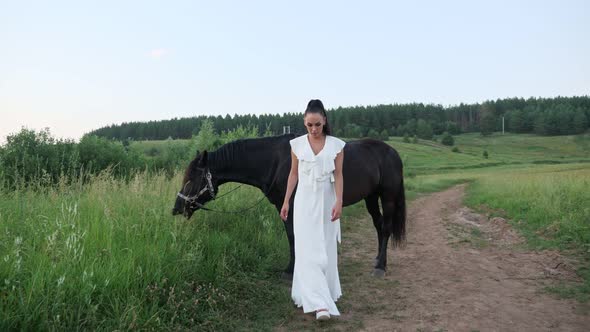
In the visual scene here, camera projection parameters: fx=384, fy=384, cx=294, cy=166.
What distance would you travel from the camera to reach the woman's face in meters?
4.17

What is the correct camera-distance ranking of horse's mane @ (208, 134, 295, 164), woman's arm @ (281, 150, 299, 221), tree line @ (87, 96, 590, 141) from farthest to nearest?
tree line @ (87, 96, 590, 141)
horse's mane @ (208, 134, 295, 164)
woman's arm @ (281, 150, 299, 221)

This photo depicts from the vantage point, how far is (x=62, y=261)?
10.9 ft

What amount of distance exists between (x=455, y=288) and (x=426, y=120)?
112615 mm

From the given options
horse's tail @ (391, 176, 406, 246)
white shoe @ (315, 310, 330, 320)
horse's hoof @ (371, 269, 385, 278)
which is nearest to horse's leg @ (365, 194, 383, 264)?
horse's tail @ (391, 176, 406, 246)

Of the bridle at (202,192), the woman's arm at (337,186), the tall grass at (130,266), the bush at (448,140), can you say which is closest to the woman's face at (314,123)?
the woman's arm at (337,186)

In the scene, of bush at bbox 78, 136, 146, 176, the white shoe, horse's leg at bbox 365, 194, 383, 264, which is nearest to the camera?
the white shoe

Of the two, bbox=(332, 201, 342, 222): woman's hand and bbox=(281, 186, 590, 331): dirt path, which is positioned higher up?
bbox=(332, 201, 342, 222): woman's hand

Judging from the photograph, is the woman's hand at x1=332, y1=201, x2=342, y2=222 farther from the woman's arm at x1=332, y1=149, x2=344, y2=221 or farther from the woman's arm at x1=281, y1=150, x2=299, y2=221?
the woman's arm at x1=281, y1=150, x2=299, y2=221

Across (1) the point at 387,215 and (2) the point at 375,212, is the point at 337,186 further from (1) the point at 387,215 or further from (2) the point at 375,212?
(2) the point at 375,212

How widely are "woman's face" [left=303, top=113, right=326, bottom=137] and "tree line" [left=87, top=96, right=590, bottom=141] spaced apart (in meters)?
82.2

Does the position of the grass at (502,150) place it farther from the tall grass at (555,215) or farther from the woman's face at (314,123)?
the woman's face at (314,123)

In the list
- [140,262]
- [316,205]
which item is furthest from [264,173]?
[140,262]

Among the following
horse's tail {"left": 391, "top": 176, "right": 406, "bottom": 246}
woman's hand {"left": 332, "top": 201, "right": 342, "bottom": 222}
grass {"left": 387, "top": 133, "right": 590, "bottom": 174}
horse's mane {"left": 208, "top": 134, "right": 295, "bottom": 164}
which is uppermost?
horse's mane {"left": 208, "top": 134, "right": 295, "bottom": 164}

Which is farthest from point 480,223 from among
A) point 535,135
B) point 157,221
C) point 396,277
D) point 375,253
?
point 535,135
